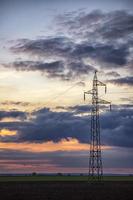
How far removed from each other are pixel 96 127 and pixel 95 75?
9609 mm
